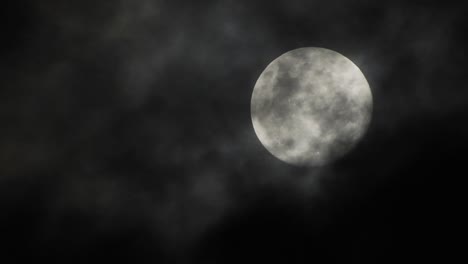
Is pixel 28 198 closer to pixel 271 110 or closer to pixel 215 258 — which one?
pixel 215 258

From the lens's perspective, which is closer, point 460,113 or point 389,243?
point 460,113

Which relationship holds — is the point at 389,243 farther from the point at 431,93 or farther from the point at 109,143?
the point at 109,143

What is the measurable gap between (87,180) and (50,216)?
2493 millimetres

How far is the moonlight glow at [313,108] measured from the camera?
679 inches

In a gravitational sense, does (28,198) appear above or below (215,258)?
above

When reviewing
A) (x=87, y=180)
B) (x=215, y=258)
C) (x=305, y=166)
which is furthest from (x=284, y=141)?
(x=87, y=180)

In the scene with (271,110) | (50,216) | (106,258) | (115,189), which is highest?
(271,110)

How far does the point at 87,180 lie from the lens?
17359 mm

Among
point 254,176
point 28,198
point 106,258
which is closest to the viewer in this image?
point 28,198

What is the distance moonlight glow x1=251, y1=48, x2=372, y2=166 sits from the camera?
1725 cm

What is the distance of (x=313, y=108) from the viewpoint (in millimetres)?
17406

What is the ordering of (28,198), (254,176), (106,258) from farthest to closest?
1. (254,176)
2. (106,258)
3. (28,198)

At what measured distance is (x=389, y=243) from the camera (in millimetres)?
19062

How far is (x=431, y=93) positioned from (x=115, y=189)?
19.1 metres
